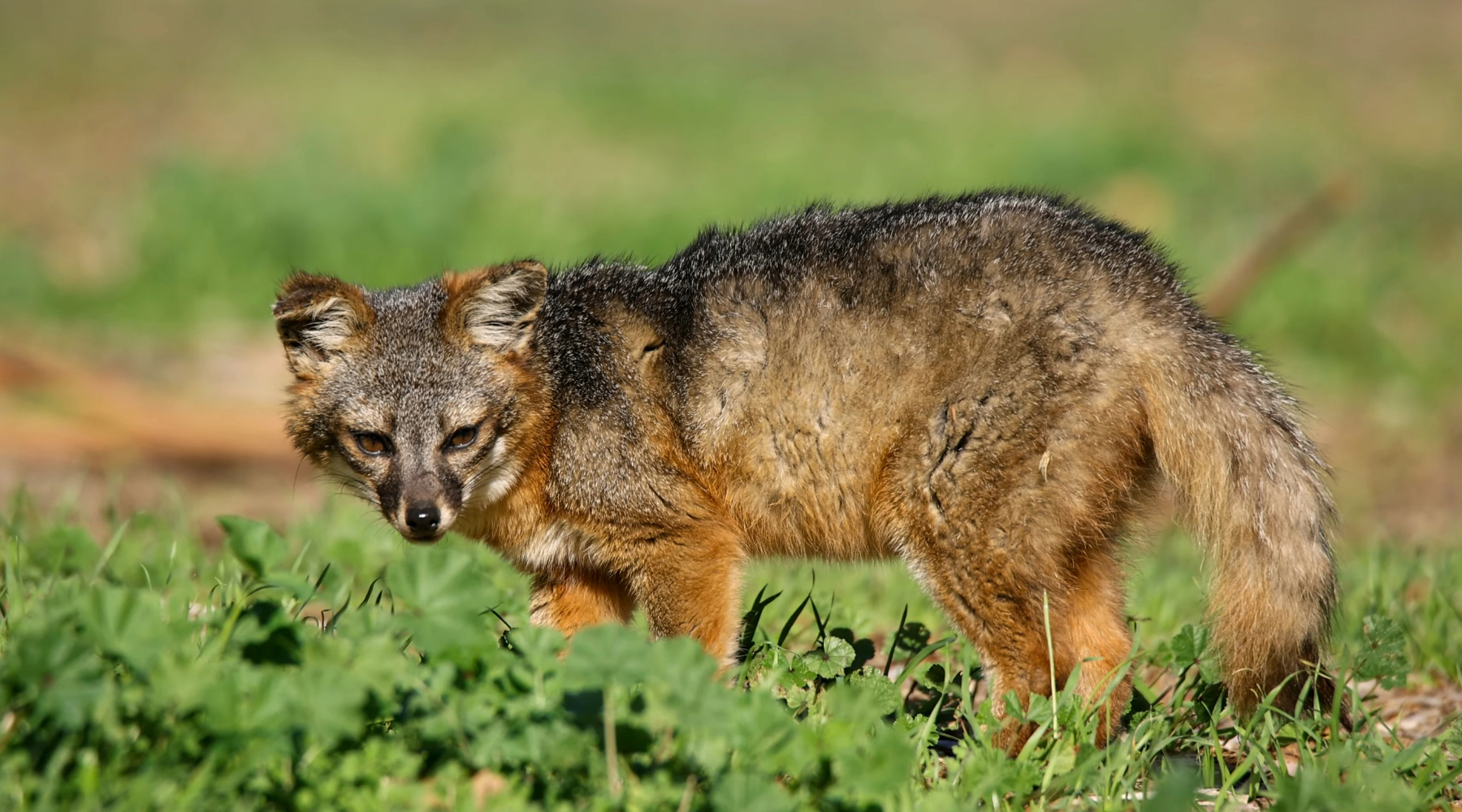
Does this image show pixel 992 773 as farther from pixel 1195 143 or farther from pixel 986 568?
pixel 1195 143

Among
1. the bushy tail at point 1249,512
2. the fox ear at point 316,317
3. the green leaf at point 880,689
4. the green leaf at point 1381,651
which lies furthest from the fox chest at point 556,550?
the green leaf at point 1381,651

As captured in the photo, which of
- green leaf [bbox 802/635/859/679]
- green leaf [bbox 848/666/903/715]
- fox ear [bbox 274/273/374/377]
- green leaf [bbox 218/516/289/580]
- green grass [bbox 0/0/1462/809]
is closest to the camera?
green grass [bbox 0/0/1462/809]

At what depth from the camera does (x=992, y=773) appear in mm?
3781

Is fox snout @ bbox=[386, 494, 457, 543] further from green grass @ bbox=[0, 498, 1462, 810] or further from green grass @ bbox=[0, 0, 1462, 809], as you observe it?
green grass @ bbox=[0, 498, 1462, 810]

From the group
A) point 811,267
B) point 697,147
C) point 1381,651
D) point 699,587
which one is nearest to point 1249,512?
point 1381,651

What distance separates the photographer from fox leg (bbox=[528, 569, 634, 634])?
17.8 ft

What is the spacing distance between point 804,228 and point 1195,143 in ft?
41.6

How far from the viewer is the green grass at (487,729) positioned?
3.13 metres

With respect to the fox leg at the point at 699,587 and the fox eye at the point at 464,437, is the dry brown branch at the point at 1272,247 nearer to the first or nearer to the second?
Answer: the fox leg at the point at 699,587

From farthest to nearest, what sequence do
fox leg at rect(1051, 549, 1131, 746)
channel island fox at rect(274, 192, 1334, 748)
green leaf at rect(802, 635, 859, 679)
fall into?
fox leg at rect(1051, 549, 1131, 746) < channel island fox at rect(274, 192, 1334, 748) < green leaf at rect(802, 635, 859, 679)

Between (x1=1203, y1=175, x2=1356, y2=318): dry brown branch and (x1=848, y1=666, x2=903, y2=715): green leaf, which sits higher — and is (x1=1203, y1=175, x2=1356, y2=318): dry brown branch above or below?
below

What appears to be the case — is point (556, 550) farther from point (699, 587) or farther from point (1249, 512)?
point (1249, 512)

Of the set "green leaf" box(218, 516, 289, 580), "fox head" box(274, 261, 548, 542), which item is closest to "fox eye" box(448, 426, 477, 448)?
"fox head" box(274, 261, 548, 542)

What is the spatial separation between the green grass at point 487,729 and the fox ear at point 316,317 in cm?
126
